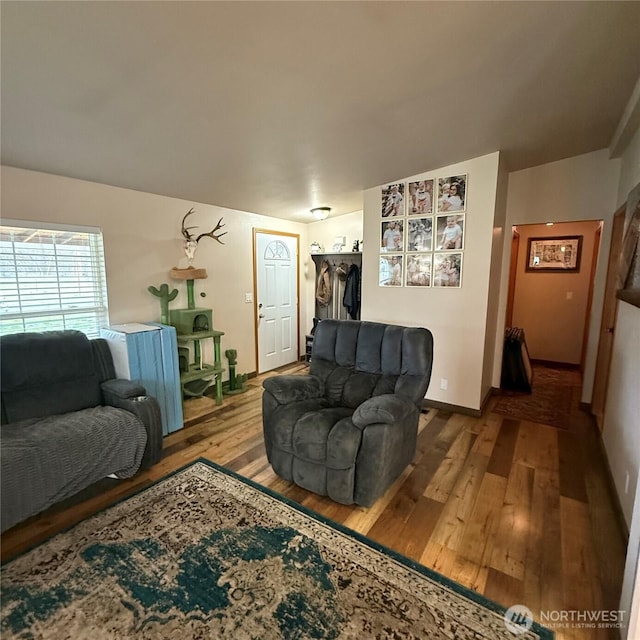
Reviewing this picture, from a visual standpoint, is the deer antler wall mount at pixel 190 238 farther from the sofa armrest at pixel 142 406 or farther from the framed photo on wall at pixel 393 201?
the framed photo on wall at pixel 393 201

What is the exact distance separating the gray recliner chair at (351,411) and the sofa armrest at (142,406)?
809mm

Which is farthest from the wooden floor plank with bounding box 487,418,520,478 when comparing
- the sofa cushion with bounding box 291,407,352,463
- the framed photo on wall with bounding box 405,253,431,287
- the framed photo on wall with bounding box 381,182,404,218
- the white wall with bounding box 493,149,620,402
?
the framed photo on wall with bounding box 381,182,404,218

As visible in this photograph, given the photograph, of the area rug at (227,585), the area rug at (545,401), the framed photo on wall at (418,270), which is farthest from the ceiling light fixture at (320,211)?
the area rug at (227,585)

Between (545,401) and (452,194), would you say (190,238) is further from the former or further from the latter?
(545,401)

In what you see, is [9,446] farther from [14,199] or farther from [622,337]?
[622,337]

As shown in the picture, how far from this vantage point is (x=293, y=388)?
239cm

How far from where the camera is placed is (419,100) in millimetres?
2115

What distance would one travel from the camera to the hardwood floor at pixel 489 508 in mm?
1591

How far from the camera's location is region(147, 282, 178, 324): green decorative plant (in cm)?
325

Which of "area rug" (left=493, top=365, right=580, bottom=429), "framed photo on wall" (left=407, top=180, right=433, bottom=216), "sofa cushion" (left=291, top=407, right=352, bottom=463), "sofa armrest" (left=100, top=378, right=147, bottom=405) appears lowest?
"area rug" (left=493, top=365, right=580, bottom=429)

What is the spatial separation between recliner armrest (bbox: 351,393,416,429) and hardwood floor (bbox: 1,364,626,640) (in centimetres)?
56

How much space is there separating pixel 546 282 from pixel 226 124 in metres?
5.08

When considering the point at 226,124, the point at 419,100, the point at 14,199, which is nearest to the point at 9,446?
the point at 14,199

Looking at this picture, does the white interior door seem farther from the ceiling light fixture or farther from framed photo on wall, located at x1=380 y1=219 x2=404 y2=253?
framed photo on wall, located at x1=380 y1=219 x2=404 y2=253
